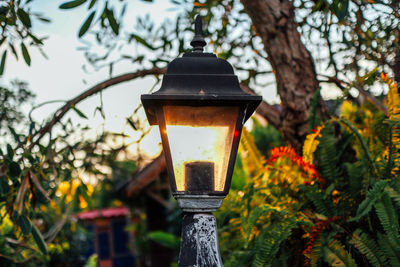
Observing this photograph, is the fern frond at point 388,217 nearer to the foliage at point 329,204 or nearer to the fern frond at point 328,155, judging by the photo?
the foliage at point 329,204

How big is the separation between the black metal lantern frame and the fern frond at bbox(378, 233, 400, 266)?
3.51ft

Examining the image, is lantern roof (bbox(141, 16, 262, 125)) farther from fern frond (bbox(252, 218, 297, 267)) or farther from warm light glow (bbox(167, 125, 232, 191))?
fern frond (bbox(252, 218, 297, 267))

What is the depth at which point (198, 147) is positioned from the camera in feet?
6.01

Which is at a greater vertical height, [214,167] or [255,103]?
[255,103]

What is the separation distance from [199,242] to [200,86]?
685 millimetres

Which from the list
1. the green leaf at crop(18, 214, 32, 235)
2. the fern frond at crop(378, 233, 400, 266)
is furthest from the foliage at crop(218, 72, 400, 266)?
the green leaf at crop(18, 214, 32, 235)

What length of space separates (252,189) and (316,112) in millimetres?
876

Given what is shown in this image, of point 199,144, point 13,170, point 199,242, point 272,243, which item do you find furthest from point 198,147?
point 13,170

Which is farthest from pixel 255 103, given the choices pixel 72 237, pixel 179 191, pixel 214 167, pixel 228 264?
pixel 72 237

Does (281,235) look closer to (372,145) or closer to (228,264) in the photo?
(228,264)

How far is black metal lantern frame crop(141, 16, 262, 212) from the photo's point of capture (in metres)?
1.80

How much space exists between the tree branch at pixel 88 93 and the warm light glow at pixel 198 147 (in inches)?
69.7

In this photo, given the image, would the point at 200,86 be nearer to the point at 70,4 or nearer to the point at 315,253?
the point at 70,4

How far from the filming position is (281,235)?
251 cm
